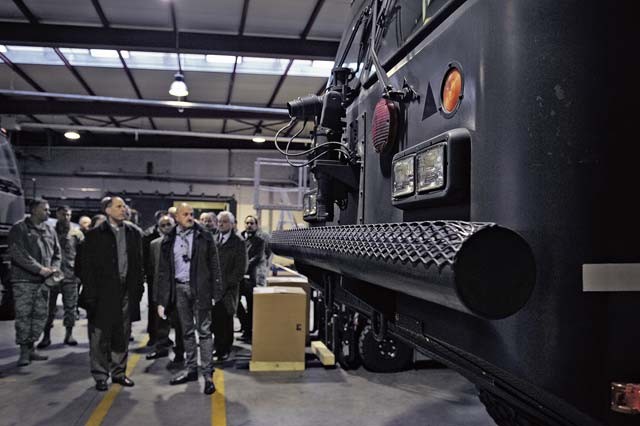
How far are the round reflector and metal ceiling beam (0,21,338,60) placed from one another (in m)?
8.14

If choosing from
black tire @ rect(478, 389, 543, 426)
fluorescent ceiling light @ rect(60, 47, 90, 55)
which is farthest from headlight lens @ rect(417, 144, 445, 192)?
fluorescent ceiling light @ rect(60, 47, 90, 55)

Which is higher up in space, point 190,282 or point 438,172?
point 438,172

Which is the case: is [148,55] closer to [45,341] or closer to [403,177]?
[45,341]

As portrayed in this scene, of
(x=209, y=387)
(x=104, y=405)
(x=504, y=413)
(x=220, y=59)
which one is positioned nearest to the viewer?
(x=504, y=413)

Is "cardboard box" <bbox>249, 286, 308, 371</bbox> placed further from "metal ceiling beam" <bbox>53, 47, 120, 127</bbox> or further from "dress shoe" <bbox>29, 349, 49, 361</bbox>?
"metal ceiling beam" <bbox>53, 47, 120, 127</bbox>

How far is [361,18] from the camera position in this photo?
8.53 ft

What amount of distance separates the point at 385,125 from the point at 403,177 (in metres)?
0.28

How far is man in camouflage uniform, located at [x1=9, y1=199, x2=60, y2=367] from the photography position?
5637mm

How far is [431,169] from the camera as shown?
137cm

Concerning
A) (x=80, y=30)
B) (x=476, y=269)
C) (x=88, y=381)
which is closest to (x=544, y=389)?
(x=476, y=269)

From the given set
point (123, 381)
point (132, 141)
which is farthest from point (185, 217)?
point (132, 141)

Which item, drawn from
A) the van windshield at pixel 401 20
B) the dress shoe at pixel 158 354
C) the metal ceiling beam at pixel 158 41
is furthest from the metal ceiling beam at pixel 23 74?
the van windshield at pixel 401 20

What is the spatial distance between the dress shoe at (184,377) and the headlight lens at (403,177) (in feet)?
14.2

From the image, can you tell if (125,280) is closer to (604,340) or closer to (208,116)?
(604,340)
